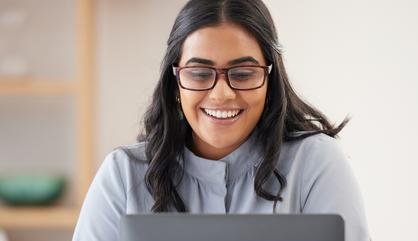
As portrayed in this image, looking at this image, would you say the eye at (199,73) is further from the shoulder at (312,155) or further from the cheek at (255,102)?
the shoulder at (312,155)

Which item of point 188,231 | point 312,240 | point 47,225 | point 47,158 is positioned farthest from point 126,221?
point 47,158

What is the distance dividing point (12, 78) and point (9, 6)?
1.16 feet

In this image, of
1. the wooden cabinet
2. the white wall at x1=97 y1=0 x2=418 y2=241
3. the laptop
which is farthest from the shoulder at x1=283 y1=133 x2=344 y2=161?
the wooden cabinet

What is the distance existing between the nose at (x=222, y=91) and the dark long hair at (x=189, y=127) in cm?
13

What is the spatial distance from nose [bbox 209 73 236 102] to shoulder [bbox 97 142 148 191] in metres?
0.28

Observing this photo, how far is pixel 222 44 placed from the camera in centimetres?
168

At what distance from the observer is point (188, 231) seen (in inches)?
44.4

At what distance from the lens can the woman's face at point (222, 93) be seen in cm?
167

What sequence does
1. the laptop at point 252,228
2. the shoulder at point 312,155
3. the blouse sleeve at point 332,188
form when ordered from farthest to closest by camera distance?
1. the shoulder at point 312,155
2. the blouse sleeve at point 332,188
3. the laptop at point 252,228

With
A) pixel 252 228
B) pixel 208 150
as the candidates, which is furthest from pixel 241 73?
pixel 252 228

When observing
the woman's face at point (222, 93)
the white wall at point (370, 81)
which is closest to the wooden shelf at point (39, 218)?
the white wall at point (370, 81)

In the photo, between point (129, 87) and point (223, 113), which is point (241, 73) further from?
point (129, 87)

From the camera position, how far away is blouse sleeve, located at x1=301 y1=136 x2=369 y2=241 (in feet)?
5.36

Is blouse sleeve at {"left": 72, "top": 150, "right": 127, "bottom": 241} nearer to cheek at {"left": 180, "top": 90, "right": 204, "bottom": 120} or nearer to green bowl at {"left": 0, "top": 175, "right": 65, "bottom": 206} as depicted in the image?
cheek at {"left": 180, "top": 90, "right": 204, "bottom": 120}
